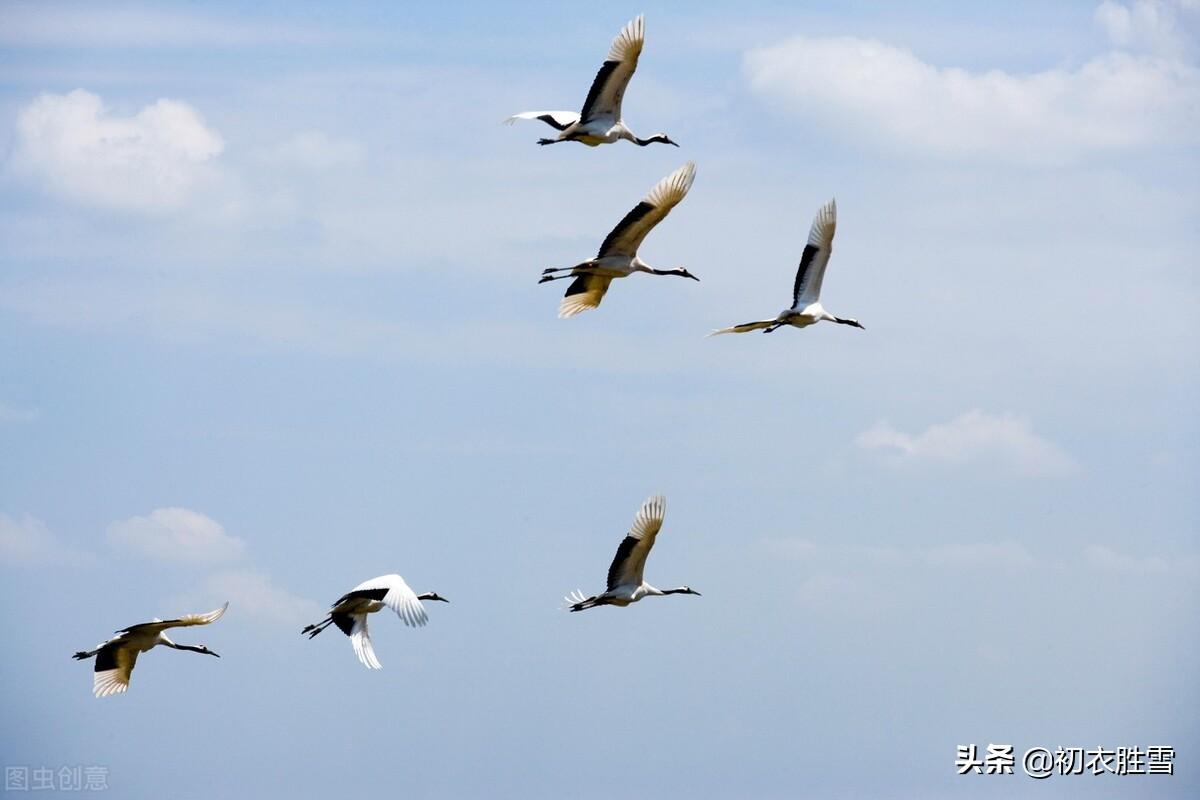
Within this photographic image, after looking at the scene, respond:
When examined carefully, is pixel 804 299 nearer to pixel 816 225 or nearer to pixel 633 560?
pixel 816 225

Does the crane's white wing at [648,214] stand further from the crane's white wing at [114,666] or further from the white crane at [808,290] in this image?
the crane's white wing at [114,666]

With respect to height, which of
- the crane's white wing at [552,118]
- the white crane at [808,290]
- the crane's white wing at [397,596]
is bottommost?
the crane's white wing at [397,596]

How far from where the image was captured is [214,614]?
135 ft

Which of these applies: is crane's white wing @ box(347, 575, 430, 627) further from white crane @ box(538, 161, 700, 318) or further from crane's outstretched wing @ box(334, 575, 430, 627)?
white crane @ box(538, 161, 700, 318)

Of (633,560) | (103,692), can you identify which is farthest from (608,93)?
(103,692)

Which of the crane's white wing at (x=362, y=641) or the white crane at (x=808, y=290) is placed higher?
the white crane at (x=808, y=290)

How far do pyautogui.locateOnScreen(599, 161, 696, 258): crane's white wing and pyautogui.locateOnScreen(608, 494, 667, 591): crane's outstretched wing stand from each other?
17.8ft

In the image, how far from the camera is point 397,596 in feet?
132

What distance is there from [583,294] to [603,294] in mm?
461

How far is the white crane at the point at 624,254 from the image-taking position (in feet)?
135

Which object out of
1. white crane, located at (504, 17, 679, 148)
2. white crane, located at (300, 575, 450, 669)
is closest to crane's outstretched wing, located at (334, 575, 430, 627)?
white crane, located at (300, 575, 450, 669)

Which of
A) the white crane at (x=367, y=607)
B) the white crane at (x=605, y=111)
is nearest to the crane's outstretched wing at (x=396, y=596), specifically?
the white crane at (x=367, y=607)

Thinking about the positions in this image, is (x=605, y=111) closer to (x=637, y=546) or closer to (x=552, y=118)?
(x=552, y=118)

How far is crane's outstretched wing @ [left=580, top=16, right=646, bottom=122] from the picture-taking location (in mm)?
40500
